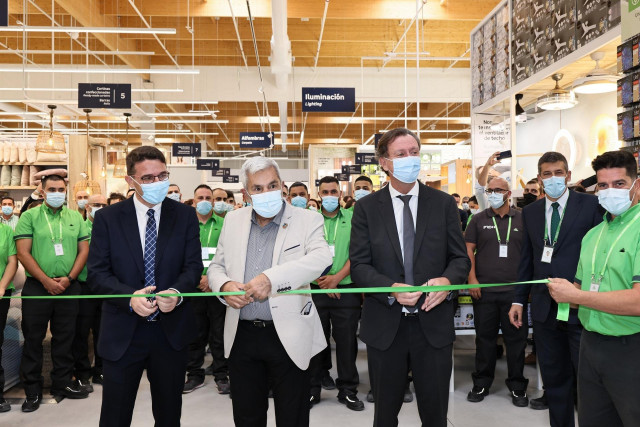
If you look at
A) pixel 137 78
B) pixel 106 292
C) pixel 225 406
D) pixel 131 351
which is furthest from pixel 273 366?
pixel 137 78

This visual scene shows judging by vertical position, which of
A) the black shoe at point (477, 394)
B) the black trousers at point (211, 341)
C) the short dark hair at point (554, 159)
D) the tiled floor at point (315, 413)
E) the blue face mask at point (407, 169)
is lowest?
the tiled floor at point (315, 413)

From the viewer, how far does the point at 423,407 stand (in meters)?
2.56

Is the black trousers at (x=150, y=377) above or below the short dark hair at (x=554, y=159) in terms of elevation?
below

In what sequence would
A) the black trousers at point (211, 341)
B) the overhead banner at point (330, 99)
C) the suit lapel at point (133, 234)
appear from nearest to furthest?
the suit lapel at point (133, 234) < the black trousers at point (211, 341) < the overhead banner at point (330, 99)

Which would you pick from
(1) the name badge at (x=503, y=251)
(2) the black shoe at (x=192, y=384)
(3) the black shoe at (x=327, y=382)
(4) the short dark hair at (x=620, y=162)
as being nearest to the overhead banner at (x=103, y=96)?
(2) the black shoe at (x=192, y=384)

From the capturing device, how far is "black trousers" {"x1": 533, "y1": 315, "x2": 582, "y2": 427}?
331cm

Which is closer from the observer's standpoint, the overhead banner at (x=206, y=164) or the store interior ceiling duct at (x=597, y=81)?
the store interior ceiling duct at (x=597, y=81)

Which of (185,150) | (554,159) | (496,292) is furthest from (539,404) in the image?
(185,150)

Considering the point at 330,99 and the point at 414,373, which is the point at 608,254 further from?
the point at 330,99

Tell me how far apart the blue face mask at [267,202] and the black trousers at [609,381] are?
5.03ft

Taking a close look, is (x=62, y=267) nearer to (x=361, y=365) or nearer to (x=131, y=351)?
(x=131, y=351)

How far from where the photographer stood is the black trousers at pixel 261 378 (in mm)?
2547

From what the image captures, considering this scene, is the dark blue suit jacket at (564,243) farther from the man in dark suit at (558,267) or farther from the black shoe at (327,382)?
the black shoe at (327,382)

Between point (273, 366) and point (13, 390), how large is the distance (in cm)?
355
